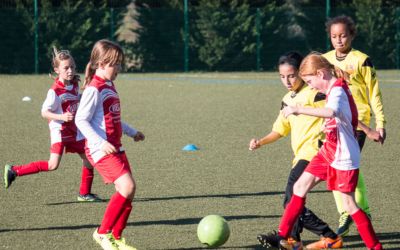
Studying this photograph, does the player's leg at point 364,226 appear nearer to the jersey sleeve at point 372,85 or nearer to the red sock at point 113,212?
the jersey sleeve at point 372,85

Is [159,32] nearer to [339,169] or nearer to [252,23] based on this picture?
[252,23]

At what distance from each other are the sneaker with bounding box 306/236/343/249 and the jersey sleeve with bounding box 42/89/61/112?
319 cm

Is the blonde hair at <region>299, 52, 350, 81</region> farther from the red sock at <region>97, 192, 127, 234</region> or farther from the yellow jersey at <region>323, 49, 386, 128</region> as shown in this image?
the red sock at <region>97, 192, 127, 234</region>

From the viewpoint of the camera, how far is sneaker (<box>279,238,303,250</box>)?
5.95m

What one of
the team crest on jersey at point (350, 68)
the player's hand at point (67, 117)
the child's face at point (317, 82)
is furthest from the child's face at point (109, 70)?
the team crest on jersey at point (350, 68)

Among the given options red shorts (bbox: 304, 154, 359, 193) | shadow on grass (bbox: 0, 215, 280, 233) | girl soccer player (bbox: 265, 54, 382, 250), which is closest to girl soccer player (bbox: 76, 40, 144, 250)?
shadow on grass (bbox: 0, 215, 280, 233)

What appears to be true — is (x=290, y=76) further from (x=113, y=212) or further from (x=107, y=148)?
(x=113, y=212)

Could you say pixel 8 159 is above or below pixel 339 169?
below

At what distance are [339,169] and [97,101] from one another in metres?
1.79

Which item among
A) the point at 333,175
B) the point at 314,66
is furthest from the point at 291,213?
the point at 314,66

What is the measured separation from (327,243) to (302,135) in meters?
0.83

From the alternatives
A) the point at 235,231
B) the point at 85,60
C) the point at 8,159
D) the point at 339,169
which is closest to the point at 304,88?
the point at 339,169

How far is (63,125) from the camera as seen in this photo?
8344 millimetres

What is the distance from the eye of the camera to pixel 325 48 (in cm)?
3203
